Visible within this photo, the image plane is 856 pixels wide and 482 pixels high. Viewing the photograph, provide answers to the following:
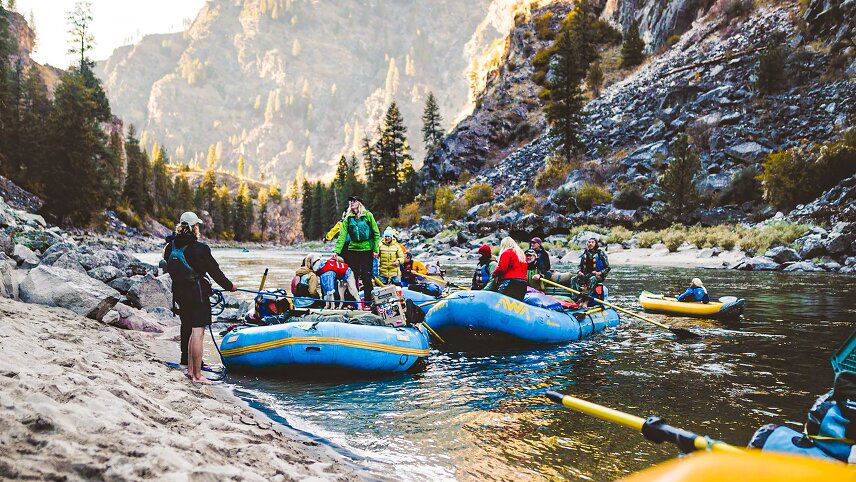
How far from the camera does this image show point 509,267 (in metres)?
10.0

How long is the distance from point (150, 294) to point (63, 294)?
2.63 metres

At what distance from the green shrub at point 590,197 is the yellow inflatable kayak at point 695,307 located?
77.4ft

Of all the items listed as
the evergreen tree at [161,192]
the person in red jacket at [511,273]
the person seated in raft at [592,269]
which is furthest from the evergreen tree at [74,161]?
the evergreen tree at [161,192]

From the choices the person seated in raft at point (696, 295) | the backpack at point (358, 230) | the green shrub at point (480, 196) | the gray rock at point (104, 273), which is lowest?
the person seated in raft at point (696, 295)

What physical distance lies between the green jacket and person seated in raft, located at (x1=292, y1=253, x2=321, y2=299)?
56 centimetres

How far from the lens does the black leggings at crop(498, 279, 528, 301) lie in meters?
9.93

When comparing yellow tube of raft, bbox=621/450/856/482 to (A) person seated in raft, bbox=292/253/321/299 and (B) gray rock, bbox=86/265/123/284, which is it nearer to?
(A) person seated in raft, bbox=292/253/321/299

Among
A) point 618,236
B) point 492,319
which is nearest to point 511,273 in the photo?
point 492,319

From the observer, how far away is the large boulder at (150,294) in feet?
36.4

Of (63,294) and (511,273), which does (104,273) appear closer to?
(63,294)

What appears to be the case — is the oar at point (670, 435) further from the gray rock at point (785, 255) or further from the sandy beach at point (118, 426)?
the gray rock at point (785, 255)

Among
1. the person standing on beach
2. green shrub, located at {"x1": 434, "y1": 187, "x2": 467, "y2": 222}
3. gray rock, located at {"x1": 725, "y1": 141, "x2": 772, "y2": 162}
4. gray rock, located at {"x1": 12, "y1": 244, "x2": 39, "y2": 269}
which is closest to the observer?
the person standing on beach

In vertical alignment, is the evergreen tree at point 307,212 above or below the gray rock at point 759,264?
above

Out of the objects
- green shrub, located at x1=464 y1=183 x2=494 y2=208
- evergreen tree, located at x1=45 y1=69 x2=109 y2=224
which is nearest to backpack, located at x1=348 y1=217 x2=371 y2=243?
evergreen tree, located at x1=45 y1=69 x2=109 y2=224
